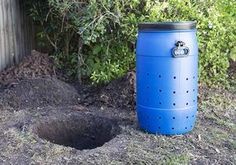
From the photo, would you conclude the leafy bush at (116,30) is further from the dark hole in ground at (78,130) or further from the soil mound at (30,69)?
the dark hole in ground at (78,130)

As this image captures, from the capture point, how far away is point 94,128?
445 centimetres

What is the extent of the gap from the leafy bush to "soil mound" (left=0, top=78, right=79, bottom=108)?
443 mm

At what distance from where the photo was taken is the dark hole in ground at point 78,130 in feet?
14.3

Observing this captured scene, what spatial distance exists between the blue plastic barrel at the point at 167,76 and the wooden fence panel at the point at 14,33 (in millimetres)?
2720

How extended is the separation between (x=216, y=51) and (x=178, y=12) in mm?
792

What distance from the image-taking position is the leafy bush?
5.08 meters

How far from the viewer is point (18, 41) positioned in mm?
6266

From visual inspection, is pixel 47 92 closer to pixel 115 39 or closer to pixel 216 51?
pixel 115 39

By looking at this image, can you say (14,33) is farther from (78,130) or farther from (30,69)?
(78,130)

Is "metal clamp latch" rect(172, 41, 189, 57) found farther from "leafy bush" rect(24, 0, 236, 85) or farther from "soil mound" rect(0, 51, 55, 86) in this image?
"soil mound" rect(0, 51, 55, 86)

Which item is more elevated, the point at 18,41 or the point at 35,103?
the point at 18,41

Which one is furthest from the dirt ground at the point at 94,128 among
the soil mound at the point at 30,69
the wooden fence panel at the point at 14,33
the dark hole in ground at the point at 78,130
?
the wooden fence panel at the point at 14,33

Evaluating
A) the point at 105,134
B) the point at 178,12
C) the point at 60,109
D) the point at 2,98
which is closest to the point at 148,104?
the point at 105,134

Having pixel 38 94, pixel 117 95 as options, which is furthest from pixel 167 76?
pixel 38 94
